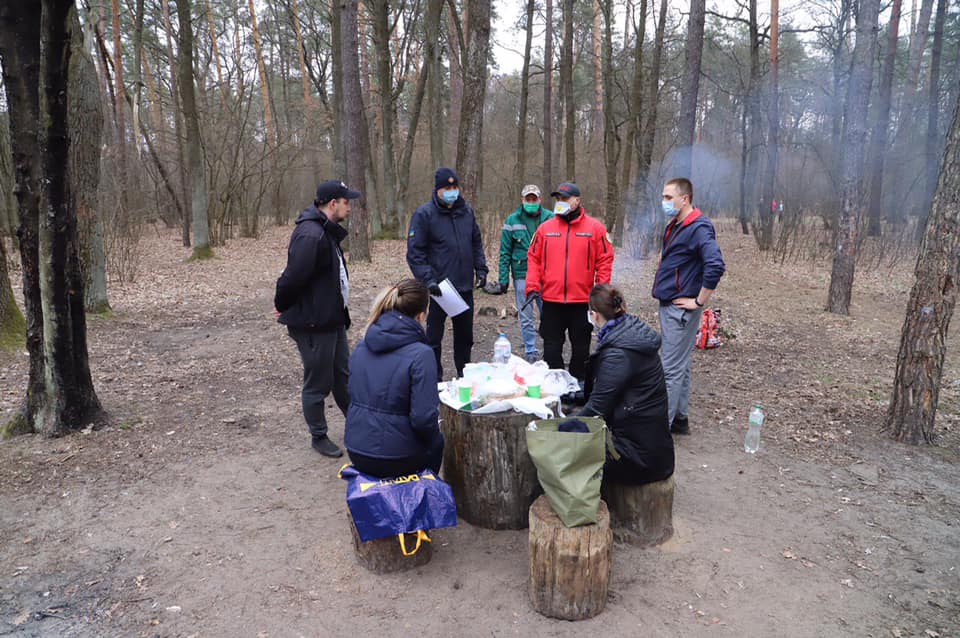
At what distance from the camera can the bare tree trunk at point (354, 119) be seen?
12.9 m

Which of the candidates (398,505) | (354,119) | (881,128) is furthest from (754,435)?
(881,128)

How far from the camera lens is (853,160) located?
29.5 ft

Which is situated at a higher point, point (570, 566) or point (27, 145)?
point (27, 145)

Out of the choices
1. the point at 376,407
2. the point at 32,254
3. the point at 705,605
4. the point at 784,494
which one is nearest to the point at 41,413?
the point at 32,254

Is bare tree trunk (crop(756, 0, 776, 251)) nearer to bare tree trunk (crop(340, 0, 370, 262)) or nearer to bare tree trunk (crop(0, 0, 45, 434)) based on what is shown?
bare tree trunk (crop(340, 0, 370, 262))

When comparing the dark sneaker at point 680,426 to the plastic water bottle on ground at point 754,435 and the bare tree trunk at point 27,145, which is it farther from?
the bare tree trunk at point 27,145

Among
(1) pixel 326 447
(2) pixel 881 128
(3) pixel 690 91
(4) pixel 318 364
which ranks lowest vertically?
(1) pixel 326 447

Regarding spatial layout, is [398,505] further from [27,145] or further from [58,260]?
[27,145]

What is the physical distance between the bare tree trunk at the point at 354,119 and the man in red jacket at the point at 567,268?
8606mm

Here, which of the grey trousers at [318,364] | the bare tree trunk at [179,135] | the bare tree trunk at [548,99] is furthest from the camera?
the bare tree trunk at [548,99]

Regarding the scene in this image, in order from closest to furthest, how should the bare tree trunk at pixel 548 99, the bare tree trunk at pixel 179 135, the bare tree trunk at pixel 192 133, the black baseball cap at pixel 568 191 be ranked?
the black baseball cap at pixel 568 191 → the bare tree trunk at pixel 192 133 → the bare tree trunk at pixel 179 135 → the bare tree trunk at pixel 548 99

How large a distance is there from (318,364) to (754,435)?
128 inches

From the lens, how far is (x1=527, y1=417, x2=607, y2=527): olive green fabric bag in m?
2.66

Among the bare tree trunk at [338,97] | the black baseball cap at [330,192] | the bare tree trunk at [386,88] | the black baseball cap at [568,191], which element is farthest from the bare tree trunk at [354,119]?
the black baseball cap at [330,192]
